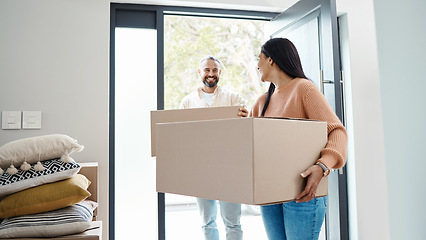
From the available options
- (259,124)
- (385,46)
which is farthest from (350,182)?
(259,124)

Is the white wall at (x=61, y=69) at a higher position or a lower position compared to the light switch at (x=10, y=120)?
higher

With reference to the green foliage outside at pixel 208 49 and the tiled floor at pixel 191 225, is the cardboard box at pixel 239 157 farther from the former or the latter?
the green foliage outside at pixel 208 49

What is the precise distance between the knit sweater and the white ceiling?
1.19 meters

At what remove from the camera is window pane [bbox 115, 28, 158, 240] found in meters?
2.23

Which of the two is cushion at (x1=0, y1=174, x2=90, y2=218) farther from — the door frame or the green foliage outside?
the green foliage outside

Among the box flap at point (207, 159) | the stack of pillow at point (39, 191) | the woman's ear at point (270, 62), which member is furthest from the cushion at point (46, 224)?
the woman's ear at point (270, 62)

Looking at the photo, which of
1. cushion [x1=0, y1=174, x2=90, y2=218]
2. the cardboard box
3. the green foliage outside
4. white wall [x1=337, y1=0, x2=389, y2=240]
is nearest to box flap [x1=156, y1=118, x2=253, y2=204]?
the cardboard box

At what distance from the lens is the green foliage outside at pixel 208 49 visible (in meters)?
5.54

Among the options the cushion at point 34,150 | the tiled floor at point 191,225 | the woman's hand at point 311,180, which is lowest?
the tiled floor at point 191,225

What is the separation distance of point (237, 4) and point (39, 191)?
180 cm

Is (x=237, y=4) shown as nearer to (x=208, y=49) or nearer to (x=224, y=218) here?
(x=224, y=218)

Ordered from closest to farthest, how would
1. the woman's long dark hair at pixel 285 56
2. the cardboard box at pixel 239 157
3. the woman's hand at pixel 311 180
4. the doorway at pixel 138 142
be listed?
the cardboard box at pixel 239 157
the woman's hand at pixel 311 180
the woman's long dark hair at pixel 285 56
the doorway at pixel 138 142

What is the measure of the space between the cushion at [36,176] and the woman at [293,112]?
685mm

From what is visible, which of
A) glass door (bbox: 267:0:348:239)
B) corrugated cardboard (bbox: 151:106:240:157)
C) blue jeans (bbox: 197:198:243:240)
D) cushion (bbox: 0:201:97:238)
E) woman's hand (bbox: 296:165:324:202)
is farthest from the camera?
blue jeans (bbox: 197:198:243:240)
